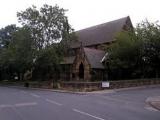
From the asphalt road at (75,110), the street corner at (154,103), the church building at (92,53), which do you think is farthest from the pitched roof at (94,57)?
the asphalt road at (75,110)

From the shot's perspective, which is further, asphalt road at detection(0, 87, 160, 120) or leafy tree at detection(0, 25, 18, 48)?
leafy tree at detection(0, 25, 18, 48)

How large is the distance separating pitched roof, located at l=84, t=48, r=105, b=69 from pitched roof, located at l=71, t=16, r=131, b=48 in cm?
465

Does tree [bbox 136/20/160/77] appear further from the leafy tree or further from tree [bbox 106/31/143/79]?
the leafy tree

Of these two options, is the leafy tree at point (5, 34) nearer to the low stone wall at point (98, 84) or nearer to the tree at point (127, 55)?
the tree at point (127, 55)

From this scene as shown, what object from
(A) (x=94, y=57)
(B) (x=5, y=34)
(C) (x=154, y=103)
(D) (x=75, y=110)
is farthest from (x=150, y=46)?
(B) (x=5, y=34)

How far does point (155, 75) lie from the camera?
166 feet

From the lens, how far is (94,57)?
181 feet

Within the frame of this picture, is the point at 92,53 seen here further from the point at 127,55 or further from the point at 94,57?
the point at 127,55

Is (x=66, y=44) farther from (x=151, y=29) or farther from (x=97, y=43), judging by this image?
(x=151, y=29)

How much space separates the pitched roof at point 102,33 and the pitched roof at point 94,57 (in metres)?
4.65

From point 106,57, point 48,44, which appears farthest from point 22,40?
Answer: point 106,57

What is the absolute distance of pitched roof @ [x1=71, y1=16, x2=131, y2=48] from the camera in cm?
6147

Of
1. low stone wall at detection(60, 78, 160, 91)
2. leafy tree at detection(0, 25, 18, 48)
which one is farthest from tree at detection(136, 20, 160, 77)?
leafy tree at detection(0, 25, 18, 48)

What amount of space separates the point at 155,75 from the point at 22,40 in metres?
22.0
